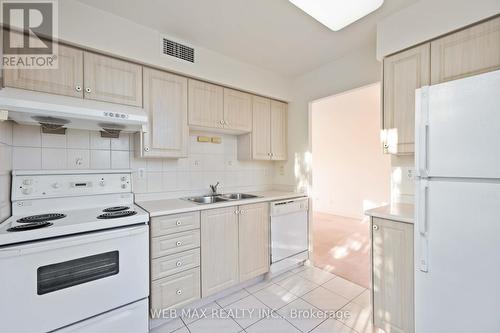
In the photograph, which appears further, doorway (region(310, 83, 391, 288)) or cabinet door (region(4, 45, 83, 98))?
doorway (region(310, 83, 391, 288))

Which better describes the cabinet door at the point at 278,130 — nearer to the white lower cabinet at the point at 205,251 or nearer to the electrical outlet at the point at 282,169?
the electrical outlet at the point at 282,169

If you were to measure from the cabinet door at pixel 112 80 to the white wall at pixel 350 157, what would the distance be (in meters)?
3.87

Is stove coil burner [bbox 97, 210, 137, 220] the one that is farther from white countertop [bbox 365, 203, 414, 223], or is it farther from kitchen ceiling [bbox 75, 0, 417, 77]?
white countertop [bbox 365, 203, 414, 223]

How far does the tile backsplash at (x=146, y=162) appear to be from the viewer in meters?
1.68

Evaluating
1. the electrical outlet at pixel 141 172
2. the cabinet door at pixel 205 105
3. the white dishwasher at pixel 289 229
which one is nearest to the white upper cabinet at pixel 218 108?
the cabinet door at pixel 205 105

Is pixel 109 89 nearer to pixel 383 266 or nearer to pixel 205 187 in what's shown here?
pixel 205 187

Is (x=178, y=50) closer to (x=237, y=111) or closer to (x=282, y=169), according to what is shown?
(x=237, y=111)

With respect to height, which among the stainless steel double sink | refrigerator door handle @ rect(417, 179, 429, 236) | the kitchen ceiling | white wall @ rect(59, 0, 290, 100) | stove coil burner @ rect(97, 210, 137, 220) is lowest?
the stainless steel double sink

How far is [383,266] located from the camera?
1565 mm

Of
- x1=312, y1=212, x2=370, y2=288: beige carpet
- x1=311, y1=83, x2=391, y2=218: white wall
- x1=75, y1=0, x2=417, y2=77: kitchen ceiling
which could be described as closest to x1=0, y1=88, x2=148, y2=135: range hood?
x1=75, y1=0, x2=417, y2=77: kitchen ceiling

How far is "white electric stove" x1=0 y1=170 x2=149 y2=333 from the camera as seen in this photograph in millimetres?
1172

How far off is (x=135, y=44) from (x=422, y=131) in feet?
7.30

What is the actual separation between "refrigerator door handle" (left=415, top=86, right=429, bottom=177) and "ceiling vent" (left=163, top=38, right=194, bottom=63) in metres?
1.91

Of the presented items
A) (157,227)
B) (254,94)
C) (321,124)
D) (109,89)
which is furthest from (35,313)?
(321,124)
